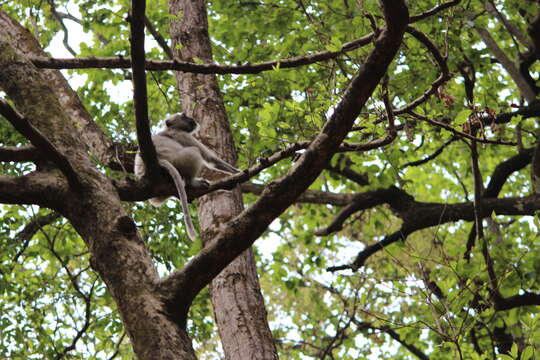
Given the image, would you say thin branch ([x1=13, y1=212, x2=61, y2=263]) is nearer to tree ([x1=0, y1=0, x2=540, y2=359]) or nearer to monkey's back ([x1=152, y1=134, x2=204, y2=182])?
tree ([x1=0, y1=0, x2=540, y2=359])

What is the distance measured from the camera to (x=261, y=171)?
261 inches

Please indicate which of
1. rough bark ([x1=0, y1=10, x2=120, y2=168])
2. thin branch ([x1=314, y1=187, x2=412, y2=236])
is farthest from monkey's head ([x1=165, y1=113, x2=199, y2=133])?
thin branch ([x1=314, y1=187, x2=412, y2=236])

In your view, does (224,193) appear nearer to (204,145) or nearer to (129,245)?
(204,145)

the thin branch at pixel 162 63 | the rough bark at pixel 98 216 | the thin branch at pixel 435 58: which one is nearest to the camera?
the rough bark at pixel 98 216

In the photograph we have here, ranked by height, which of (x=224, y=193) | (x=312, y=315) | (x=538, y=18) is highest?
(x=312, y=315)

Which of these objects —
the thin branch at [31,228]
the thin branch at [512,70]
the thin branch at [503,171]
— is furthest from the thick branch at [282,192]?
the thin branch at [512,70]

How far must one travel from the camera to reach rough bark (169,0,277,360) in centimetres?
526

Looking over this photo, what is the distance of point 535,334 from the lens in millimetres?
5699

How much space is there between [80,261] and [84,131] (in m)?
6.80

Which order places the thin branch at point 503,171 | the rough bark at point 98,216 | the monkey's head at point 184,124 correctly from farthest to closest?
the thin branch at point 503,171 < the monkey's head at point 184,124 < the rough bark at point 98,216

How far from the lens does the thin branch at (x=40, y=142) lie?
315 cm

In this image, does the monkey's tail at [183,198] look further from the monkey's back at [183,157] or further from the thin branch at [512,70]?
the thin branch at [512,70]

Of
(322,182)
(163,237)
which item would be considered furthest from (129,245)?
(322,182)

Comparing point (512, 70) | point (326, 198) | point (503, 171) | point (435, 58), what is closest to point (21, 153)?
point (435, 58)
